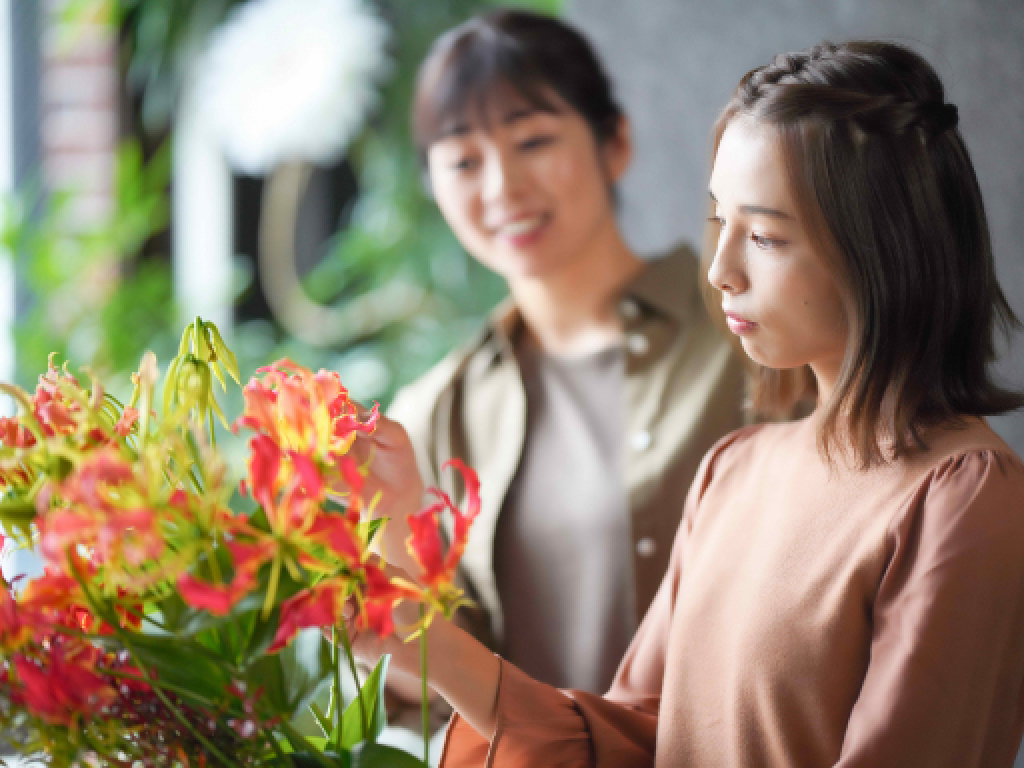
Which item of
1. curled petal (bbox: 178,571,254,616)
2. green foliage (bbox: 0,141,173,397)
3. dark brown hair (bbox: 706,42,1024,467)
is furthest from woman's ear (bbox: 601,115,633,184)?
green foliage (bbox: 0,141,173,397)

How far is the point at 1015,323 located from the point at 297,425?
0.54 meters

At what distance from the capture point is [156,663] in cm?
44

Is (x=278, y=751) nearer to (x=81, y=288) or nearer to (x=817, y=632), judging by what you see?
(x=817, y=632)

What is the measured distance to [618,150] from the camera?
1245mm

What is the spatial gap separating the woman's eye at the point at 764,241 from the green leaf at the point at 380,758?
1.24ft

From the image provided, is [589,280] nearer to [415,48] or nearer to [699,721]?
[699,721]

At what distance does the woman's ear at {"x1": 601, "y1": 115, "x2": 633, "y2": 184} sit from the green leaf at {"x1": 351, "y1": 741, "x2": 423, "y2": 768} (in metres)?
0.90

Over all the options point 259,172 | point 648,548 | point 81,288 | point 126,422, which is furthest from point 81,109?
point 126,422

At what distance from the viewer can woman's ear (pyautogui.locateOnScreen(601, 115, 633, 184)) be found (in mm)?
1232

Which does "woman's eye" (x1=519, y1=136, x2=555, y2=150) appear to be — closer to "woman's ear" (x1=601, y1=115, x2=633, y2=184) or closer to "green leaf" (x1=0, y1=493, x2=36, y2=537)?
"woman's ear" (x1=601, y1=115, x2=633, y2=184)

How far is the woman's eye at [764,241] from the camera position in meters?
0.62

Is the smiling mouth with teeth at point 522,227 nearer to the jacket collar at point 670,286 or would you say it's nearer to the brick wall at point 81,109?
the jacket collar at point 670,286

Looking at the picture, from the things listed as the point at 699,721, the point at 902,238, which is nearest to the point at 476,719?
the point at 699,721

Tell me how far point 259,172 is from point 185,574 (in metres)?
1.98
